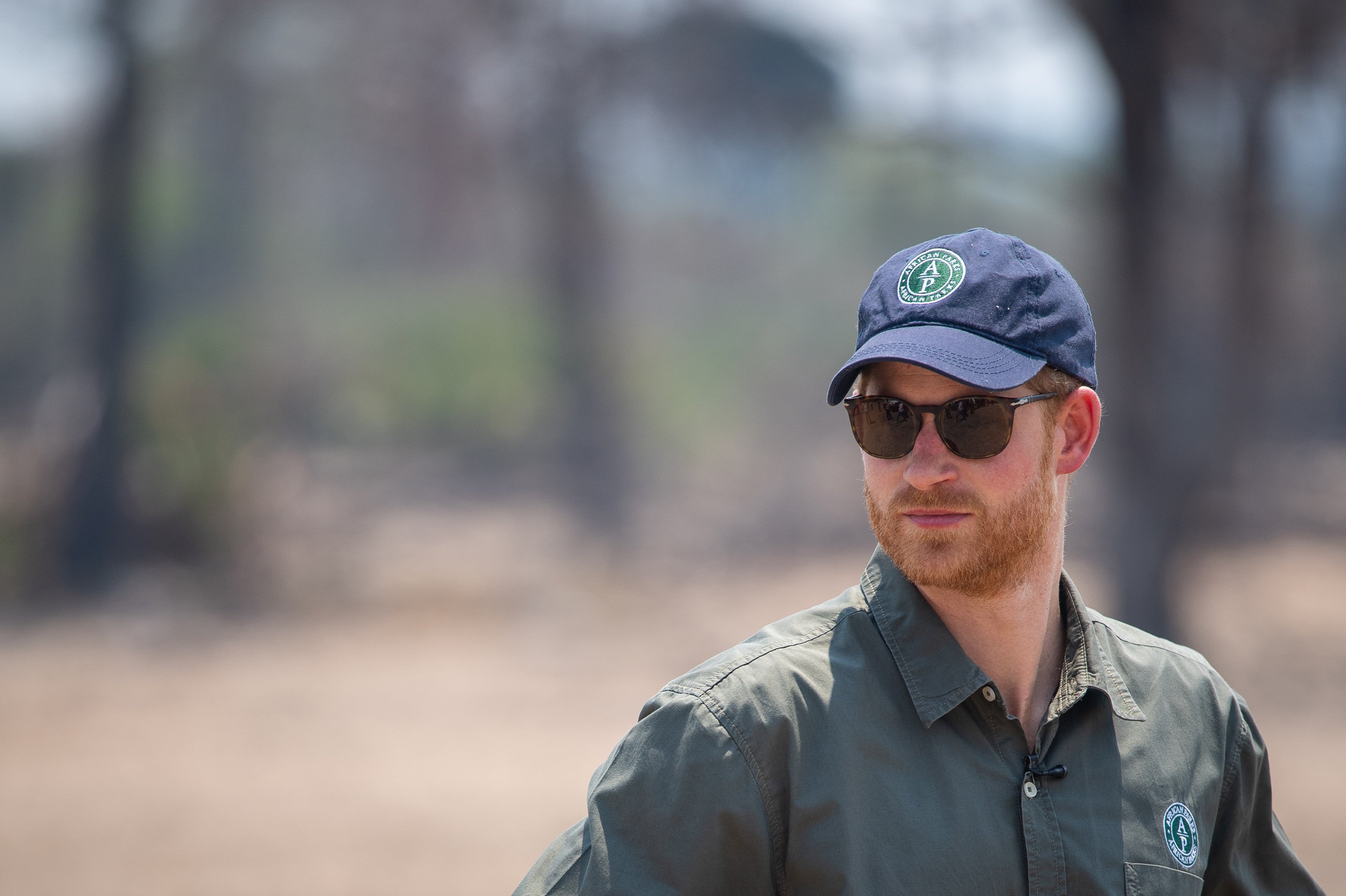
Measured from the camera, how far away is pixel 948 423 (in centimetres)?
172

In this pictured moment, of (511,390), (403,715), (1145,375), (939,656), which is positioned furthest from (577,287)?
(939,656)

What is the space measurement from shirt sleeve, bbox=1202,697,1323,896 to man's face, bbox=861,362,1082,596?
428 mm

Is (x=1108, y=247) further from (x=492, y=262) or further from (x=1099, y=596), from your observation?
(x=492, y=262)

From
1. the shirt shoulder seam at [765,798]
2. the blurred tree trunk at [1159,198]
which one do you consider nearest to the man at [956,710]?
the shirt shoulder seam at [765,798]

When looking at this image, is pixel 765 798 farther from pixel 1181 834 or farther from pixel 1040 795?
pixel 1181 834

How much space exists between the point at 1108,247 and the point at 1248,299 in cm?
194

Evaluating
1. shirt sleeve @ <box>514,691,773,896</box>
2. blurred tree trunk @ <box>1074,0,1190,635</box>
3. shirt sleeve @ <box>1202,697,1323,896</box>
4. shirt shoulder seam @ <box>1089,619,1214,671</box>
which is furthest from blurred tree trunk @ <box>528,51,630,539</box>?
shirt sleeve @ <box>514,691,773,896</box>

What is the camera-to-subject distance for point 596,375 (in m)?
15.3

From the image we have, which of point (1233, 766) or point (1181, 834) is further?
point (1233, 766)

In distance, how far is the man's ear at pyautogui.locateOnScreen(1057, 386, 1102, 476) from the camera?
1.82 m

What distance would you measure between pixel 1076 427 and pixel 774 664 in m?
0.63

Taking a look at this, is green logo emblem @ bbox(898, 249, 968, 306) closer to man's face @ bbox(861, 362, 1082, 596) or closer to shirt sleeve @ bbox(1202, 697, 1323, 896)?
man's face @ bbox(861, 362, 1082, 596)

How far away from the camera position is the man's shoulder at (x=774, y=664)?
156 cm

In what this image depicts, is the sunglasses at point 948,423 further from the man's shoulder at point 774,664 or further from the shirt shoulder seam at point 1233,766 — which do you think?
the shirt shoulder seam at point 1233,766
